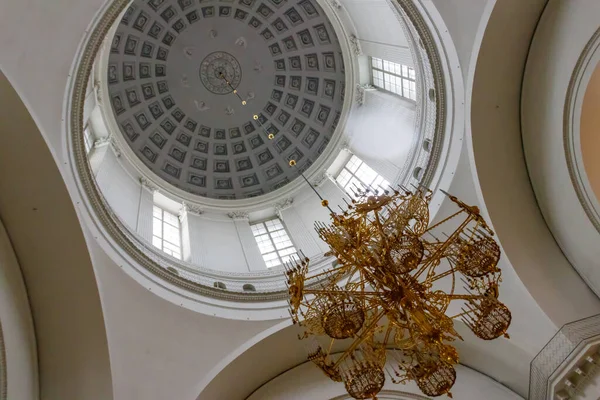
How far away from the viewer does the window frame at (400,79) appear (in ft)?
38.8

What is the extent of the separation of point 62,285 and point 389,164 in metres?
7.96

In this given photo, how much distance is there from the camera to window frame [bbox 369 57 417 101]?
1184cm

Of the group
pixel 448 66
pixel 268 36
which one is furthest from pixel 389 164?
pixel 268 36

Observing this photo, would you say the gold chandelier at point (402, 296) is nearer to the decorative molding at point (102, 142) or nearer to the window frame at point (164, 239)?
the window frame at point (164, 239)

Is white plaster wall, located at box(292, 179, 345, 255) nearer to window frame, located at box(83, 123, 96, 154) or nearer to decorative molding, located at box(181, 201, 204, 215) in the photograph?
decorative molding, located at box(181, 201, 204, 215)

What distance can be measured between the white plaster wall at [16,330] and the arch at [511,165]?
24.1 ft

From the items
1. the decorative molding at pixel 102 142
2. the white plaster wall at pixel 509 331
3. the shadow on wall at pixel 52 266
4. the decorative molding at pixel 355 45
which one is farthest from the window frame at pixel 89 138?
the white plaster wall at pixel 509 331

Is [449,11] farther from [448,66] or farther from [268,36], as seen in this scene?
[268,36]

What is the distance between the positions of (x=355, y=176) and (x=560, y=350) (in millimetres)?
7661

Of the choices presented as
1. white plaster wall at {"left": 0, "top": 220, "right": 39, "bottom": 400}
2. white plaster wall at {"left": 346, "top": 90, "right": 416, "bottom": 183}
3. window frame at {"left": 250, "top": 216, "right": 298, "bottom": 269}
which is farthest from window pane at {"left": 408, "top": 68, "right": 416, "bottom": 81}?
white plaster wall at {"left": 0, "top": 220, "right": 39, "bottom": 400}

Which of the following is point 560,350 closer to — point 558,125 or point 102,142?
point 558,125

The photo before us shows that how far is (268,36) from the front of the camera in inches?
651

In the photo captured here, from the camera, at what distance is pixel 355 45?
14641 millimetres

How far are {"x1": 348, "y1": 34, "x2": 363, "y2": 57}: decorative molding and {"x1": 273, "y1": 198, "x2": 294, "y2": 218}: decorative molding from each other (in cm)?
503
